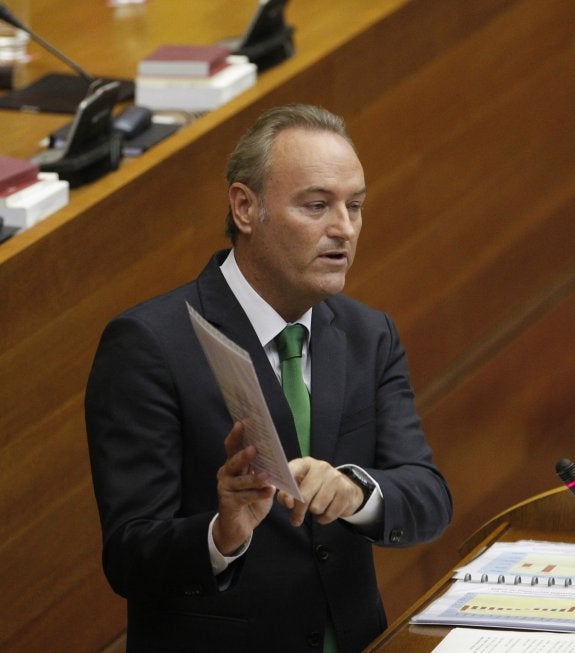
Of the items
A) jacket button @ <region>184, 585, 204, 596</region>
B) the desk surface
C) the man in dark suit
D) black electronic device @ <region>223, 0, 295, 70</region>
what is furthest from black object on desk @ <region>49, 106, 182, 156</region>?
jacket button @ <region>184, 585, 204, 596</region>

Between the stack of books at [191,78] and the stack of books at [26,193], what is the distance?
1.11 feet

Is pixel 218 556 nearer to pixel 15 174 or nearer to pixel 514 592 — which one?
pixel 514 592

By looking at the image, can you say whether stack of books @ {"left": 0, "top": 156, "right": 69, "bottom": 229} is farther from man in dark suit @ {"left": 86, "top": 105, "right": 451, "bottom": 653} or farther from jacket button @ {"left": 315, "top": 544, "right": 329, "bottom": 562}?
jacket button @ {"left": 315, "top": 544, "right": 329, "bottom": 562}

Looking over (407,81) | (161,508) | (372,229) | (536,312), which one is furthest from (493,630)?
(536,312)

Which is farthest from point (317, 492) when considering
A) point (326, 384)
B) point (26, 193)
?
point (26, 193)

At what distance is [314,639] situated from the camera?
1.31 m

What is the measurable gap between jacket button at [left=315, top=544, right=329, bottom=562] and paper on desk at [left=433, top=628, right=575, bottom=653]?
14 centimetres

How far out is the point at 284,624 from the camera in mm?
1299

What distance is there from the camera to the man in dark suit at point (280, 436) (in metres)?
1.25

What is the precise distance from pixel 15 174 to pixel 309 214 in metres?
0.55

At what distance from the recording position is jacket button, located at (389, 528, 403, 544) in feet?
4.23

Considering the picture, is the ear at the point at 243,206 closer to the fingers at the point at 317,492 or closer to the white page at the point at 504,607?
the fingers at the point at 317,492

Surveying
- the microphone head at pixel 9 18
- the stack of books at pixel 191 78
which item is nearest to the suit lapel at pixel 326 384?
the stack of books at pixel 191 78

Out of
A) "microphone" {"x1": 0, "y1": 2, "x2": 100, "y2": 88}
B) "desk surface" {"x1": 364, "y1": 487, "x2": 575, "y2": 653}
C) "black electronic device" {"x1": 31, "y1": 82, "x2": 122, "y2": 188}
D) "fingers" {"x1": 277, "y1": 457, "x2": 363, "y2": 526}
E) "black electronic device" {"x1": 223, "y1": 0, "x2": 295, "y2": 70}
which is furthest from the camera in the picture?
"black electronic device" {"x1": 223, "y1": 0, "x2": 295, "y2": 70}
